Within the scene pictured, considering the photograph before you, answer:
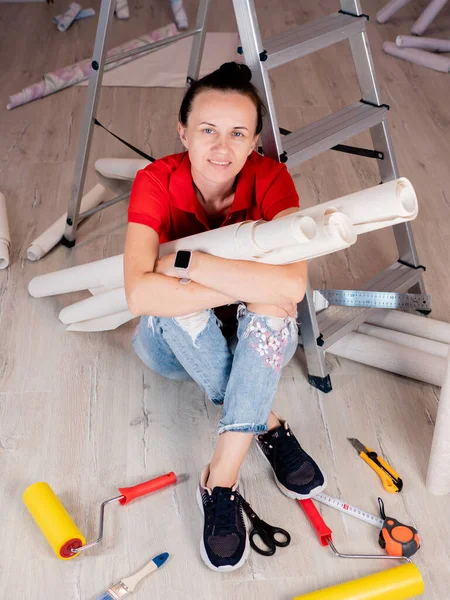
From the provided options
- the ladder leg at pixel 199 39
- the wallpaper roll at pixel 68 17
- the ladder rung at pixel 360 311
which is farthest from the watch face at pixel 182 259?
the wallpaper roll at pixel 68 17

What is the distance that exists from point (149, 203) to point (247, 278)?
12.7 inches

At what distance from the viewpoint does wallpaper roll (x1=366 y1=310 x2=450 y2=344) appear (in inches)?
88.7

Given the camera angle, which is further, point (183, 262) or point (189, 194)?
point (189, 194)

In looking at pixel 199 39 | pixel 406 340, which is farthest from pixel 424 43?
pixel 406 340

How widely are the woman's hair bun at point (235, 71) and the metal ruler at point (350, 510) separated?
100 cm

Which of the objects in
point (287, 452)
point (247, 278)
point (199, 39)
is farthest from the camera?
point (199, 39)

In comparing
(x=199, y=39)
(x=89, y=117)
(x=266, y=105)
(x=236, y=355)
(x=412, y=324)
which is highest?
(x=266, y=105)

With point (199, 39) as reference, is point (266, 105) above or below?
above

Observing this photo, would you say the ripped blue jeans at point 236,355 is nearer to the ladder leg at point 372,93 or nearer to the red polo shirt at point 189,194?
the red polo shirt at point 189,194

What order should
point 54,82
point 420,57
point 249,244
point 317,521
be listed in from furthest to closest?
point 420,57, point 54,82, point 317,521, point 249,244

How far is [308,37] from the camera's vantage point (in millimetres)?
1931

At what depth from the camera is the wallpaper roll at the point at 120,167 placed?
107 inches

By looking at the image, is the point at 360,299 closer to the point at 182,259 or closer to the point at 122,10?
the point at 182,259

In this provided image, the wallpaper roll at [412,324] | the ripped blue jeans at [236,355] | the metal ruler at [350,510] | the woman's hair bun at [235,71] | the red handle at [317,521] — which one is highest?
the woman's hair bun at [235,71]
